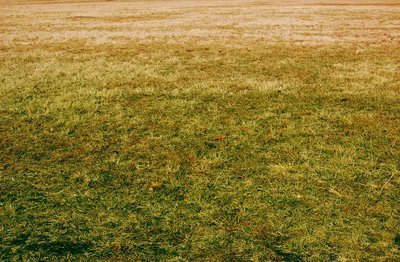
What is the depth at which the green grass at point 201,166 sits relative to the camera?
10.9ft

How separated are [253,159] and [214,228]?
1.57m

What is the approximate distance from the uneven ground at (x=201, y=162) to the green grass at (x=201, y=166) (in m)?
0.02

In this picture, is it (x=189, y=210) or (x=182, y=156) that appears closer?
(x=189, y=210)

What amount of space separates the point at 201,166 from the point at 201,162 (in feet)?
0.41

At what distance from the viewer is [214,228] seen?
137 inches

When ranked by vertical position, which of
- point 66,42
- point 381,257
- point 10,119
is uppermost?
point 66,42

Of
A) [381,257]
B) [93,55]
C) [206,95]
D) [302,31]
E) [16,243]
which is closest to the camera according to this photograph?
[381,257]

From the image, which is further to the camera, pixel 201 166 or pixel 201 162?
pixel 201 162

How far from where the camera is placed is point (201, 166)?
4660mm

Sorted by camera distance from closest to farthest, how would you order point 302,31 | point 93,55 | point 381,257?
point 381,257, point 93,55, point 302,31

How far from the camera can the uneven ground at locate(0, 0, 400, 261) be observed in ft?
10.9

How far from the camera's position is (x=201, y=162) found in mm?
4777

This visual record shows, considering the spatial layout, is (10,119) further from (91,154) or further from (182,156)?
(182,156)

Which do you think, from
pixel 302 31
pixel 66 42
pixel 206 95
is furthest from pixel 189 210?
pixel 302 31
